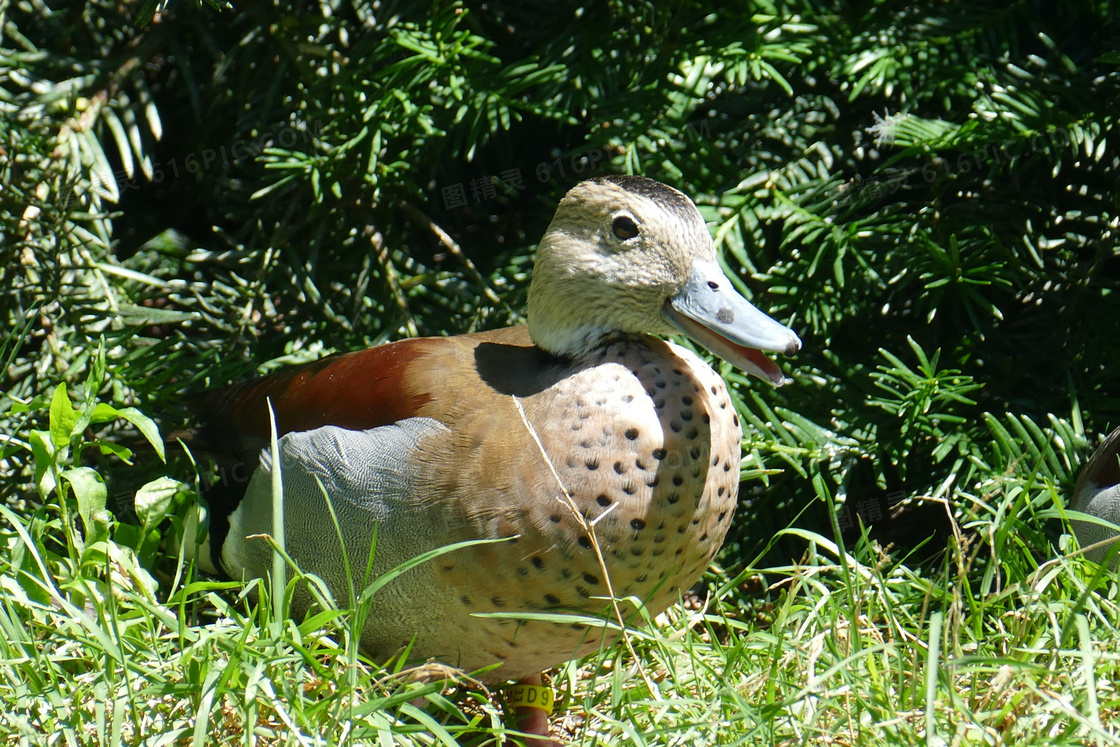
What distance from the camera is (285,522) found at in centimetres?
197

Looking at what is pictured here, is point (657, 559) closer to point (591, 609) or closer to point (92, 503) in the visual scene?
point (591, 609)

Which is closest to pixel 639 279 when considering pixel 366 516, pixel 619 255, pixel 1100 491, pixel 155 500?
→ pixel 619 255

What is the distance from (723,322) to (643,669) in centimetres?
60

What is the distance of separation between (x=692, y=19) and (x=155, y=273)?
148 centimetres

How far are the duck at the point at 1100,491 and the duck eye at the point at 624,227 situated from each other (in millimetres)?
1043

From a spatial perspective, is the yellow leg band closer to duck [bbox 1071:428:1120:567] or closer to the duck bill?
the duck bill

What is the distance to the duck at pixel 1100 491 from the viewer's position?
2.03m

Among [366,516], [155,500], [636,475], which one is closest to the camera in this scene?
[636,475]

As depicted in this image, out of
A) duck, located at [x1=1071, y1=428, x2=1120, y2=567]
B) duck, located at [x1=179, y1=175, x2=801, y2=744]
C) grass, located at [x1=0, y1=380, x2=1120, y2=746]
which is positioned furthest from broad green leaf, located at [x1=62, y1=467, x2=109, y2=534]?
duck, located at [x1=1071, y1=428, x2=1120, y2=567]

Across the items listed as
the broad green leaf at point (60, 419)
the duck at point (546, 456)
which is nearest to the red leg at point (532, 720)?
the duck at point (546, 456)

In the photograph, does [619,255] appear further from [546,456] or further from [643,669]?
[643,669]

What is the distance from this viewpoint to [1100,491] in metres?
2.08

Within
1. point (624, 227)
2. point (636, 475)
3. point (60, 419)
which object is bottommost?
point (636, 475)

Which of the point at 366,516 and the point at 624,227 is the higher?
the point at 624,227
